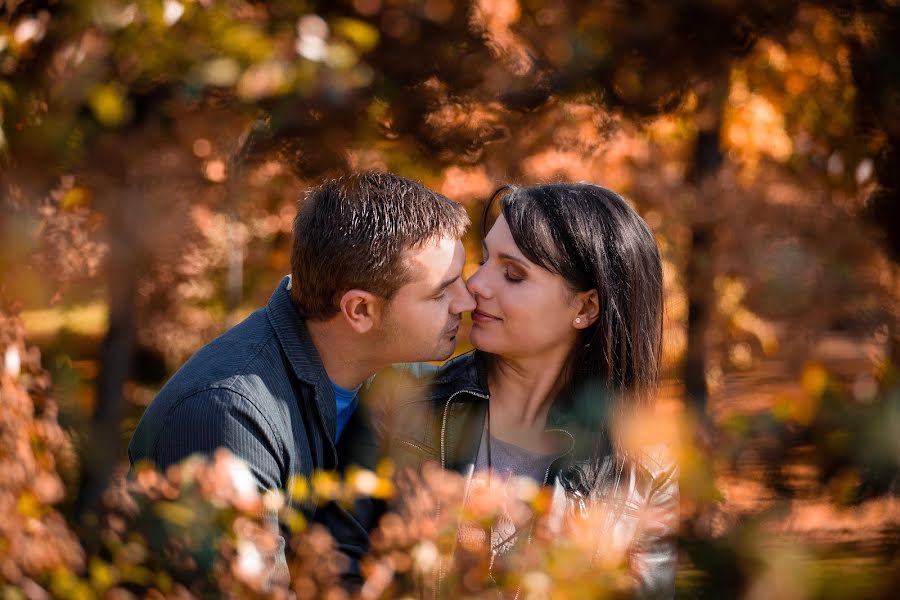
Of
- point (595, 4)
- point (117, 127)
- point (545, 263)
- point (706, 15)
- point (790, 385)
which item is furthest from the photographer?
point (545, 263)

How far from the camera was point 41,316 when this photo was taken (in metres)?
1.81

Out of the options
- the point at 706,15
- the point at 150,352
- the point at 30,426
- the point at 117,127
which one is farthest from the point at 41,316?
the point at 150,352

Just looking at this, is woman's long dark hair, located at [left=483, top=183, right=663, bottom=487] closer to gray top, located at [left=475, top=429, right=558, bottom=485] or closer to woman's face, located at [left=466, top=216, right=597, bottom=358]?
woman's face, located at [left=466, top=216, right=597, bottom=358]

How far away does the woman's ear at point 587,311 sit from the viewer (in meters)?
2.92

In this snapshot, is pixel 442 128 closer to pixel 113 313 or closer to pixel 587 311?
pixel 113 313

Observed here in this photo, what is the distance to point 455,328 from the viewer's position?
303 cm

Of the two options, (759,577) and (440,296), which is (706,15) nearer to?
(759,577)

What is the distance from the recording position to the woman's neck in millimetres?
2969

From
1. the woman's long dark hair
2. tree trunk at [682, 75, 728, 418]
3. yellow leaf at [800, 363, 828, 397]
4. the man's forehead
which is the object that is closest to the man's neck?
the man's forehead

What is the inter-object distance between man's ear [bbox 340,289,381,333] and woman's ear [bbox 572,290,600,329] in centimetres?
65

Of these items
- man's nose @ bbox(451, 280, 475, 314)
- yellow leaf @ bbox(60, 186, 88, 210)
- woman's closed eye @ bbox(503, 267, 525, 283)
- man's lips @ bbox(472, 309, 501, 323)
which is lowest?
man's lips @ bbox(472, 309, 501, 323)

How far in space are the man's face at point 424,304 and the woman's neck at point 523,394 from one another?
25 centimetres

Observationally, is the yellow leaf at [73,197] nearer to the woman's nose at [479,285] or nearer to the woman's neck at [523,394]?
the woman's nose at [479,285]

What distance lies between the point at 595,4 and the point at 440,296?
5.35ft
